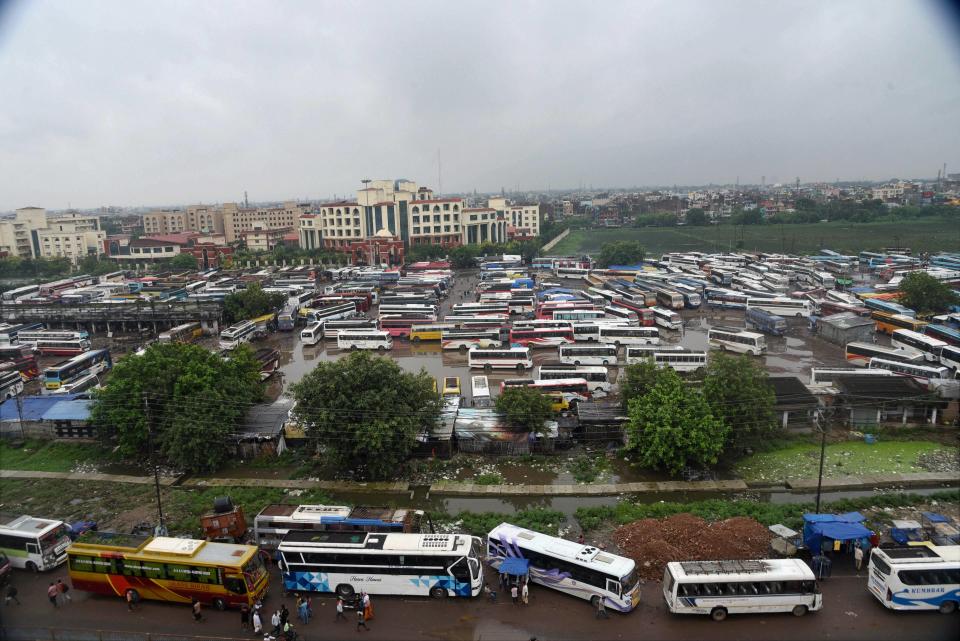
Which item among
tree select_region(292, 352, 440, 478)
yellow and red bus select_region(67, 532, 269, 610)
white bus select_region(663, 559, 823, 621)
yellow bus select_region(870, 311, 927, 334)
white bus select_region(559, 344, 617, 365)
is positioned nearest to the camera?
white bus select_region(663, 559, 823, 621)

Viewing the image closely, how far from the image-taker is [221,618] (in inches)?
267

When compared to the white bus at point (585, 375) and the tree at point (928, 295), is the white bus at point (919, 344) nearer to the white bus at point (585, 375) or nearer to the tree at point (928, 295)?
the tree at point (928, 295)

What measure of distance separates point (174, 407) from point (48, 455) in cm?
342

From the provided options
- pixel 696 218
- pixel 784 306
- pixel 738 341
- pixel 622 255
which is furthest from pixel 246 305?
pixel 696 218

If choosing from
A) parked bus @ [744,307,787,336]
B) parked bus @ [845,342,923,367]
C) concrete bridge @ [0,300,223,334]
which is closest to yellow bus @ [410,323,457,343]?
concrete bridge @ [0,300,223,334]

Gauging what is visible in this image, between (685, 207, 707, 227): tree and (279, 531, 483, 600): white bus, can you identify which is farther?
(685, 207, 707, 227): tree

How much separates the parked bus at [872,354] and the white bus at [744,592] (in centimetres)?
1126

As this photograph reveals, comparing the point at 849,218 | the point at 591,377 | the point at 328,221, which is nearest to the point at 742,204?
the point at 849,218

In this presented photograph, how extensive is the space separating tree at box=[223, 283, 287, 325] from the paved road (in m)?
16.2

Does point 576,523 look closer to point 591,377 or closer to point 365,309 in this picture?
point 591,377

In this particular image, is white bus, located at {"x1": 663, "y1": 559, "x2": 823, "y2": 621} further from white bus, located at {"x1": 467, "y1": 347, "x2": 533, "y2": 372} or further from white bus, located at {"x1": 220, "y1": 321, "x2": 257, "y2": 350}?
white bus, located at {"x1": 220, "y1": 321, "x2": 257, "y2": 350}

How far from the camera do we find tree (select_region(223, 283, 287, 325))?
22578mm

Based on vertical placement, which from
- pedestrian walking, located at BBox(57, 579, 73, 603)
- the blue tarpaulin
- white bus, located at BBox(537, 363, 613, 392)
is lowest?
pedestrian walking, located at BBox(57, 579, 73, 603)

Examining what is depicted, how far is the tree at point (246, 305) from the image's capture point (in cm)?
2258
